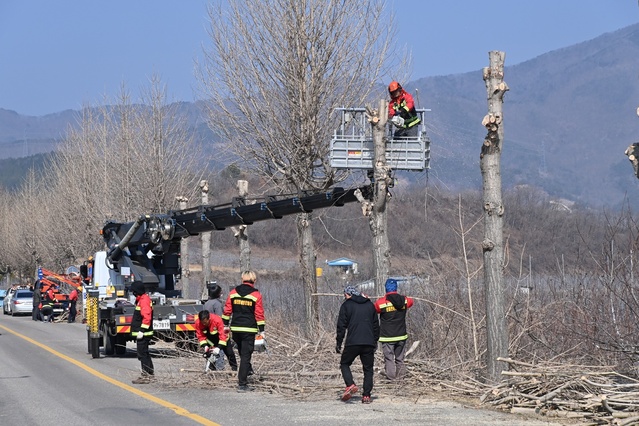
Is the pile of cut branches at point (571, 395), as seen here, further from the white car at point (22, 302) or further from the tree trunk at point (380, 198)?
the white car at point (22, 302)

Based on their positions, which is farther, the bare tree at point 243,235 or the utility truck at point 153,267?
the bare tree at point 243,235

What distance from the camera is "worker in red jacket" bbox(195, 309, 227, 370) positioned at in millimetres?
17281

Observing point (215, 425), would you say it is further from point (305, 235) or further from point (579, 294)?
point (305, 235)

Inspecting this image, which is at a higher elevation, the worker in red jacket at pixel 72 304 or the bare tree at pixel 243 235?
the bare tree at pixel 243 235

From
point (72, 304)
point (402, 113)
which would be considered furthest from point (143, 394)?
point (72, 304)

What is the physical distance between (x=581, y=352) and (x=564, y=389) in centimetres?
429

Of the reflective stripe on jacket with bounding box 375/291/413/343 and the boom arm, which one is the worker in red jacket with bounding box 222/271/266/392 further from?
the boom arm

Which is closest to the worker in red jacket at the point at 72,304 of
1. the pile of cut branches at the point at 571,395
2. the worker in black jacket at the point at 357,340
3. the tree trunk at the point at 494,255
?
the worker in black jacket at the point at 357,340

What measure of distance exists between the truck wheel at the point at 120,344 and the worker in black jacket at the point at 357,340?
1031 centimetres

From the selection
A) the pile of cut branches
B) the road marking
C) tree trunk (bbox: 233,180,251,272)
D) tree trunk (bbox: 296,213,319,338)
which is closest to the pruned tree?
the pile of cut branches

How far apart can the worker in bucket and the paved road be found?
18.9ft

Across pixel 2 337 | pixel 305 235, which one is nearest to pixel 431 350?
pixel 305 235

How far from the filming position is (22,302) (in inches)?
2087

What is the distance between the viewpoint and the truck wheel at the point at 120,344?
76.6 ft
